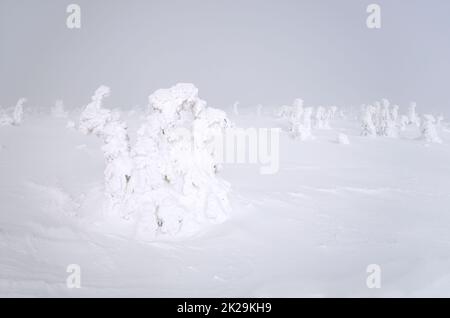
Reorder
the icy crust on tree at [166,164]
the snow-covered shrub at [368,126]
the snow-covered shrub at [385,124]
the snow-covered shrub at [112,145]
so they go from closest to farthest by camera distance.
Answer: the icy crust on tree at [166,164] < the snow-covered shrub at [112,145] < the snow-covered shrub at [368,126] < the snow-covered shrub at [385,124]

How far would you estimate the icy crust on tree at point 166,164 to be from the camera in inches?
567

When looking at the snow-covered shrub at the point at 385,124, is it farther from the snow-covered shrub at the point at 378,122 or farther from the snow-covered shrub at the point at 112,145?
the snow-covered shrub at the point at 112,145

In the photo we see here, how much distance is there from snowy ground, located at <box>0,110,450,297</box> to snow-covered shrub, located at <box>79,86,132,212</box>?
102 cm

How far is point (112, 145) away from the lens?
15.5 m

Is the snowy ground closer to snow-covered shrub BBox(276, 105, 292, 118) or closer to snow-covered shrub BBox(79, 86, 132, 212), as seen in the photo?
snow-covered shrub BBox(79, 86, 132, 212)

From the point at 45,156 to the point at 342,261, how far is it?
86.3 ft

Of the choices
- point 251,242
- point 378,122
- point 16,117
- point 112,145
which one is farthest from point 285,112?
point 251,242

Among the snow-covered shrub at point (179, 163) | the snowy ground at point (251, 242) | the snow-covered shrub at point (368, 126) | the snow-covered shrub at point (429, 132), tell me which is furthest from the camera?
the snow-covered shrub at point (368, 126)

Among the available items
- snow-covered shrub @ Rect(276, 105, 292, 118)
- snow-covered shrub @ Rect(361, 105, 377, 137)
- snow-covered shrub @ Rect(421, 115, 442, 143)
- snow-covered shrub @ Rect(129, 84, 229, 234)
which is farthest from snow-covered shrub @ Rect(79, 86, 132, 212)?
snow-covered shrub @ Rect(276, 105, 292, 118)

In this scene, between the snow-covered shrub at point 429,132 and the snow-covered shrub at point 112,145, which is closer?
the snow-covered shrub at point 112,145

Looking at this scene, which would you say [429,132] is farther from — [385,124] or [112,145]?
[112,145]

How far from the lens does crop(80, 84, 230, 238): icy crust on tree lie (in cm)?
1440

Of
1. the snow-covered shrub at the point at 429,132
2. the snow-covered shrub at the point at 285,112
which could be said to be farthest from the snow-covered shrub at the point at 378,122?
the snow-covered shrub at the point at 285,112
